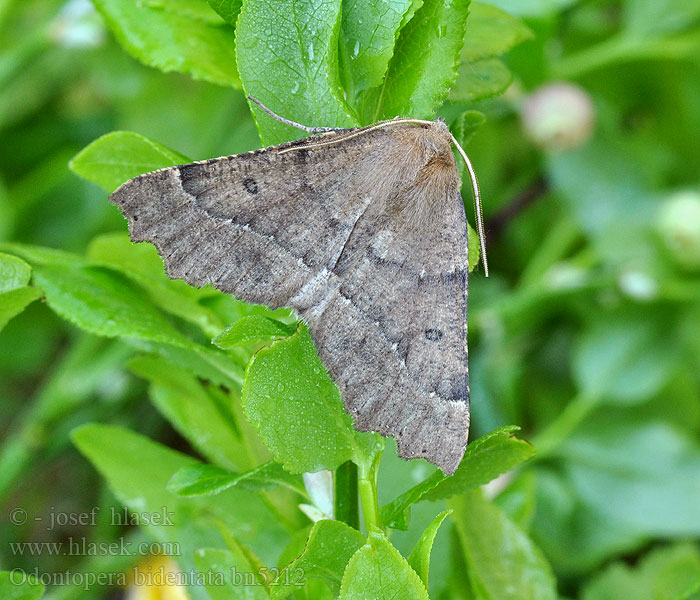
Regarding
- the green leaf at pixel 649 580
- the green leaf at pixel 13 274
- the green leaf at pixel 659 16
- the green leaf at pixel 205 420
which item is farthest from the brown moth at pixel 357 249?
the green leaf at pixel 659 16

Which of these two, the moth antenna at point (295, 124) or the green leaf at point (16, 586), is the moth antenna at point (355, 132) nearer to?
the moth antenna at point (295, 124)

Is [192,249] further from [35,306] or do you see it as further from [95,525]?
[35,306]

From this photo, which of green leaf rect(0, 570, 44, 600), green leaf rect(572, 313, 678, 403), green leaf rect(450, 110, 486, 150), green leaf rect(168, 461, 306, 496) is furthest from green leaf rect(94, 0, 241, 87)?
green leaf rect(572, 313, 678, 403)

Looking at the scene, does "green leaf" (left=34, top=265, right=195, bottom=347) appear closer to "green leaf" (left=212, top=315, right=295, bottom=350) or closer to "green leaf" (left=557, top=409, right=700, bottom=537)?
"green leaf" (left=212, top=315, right=295, bottom=350)

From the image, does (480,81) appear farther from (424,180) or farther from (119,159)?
(119,159)

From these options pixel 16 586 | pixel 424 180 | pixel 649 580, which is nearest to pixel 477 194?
pixel 424 180
